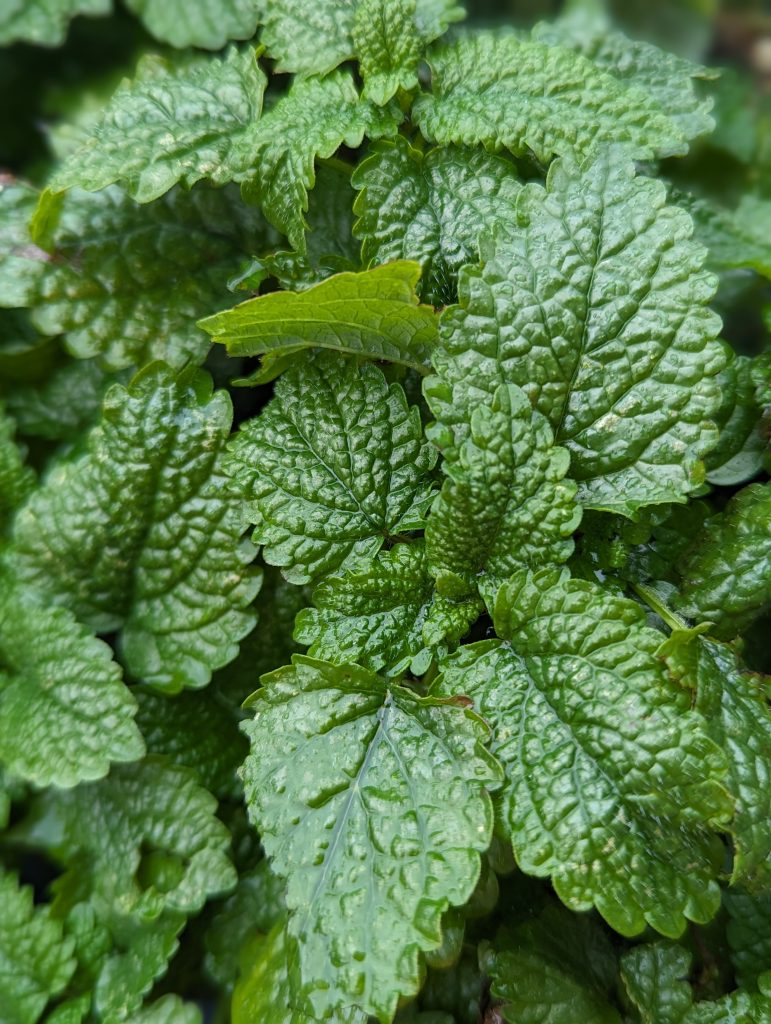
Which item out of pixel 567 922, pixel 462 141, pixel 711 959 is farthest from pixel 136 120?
pixel 711 959

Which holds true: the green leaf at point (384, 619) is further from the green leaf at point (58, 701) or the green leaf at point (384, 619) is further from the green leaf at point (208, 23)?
the green leaf at point (208, 23)

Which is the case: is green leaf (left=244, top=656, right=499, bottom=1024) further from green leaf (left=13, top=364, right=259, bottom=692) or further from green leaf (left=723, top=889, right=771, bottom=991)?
green leaf (left=723, top=889, right=771, bottom=991)

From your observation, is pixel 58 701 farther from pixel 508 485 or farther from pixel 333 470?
pixel 508 485

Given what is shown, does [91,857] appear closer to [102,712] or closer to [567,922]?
[102,712]

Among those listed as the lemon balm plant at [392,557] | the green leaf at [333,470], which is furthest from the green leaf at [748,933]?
the green leaf at [333,470]

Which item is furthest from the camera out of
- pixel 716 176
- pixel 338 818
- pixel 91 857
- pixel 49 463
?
pixel 716 176
